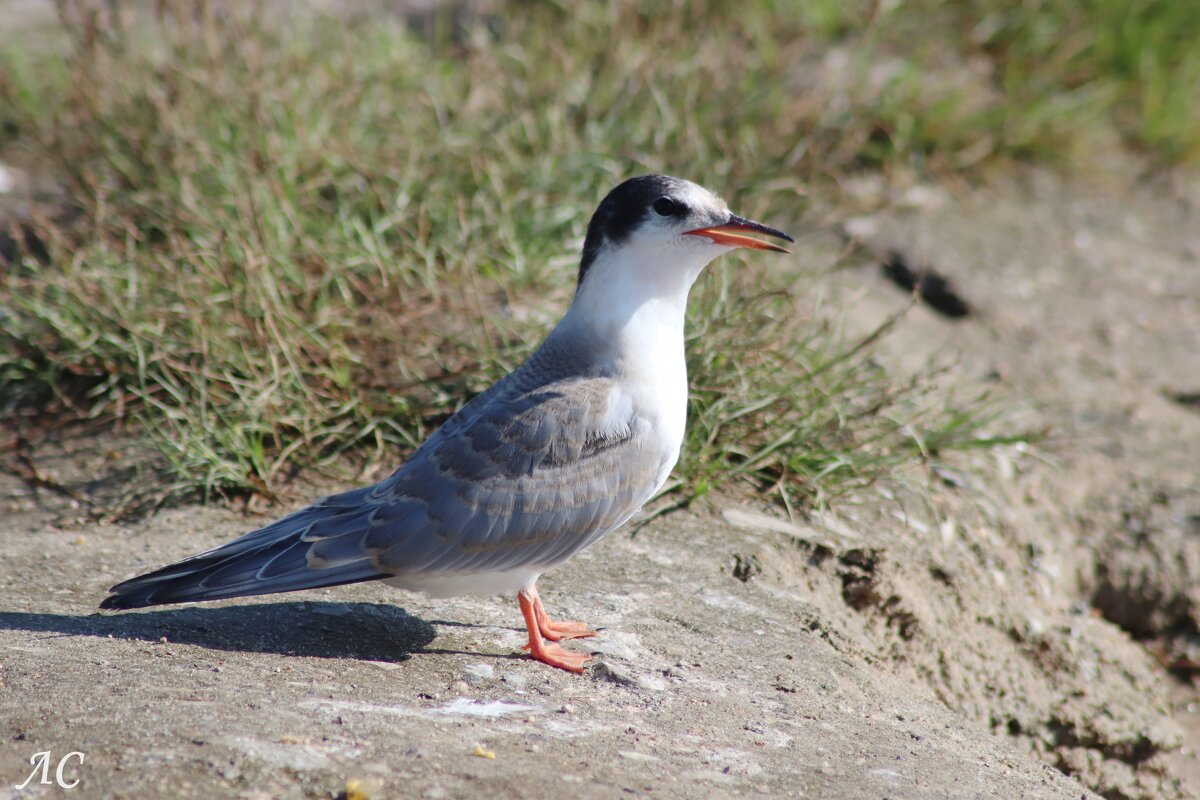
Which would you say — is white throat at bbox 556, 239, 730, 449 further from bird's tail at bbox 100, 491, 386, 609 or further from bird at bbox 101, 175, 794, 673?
bird's tail at bbox 100, 491, 386, 609

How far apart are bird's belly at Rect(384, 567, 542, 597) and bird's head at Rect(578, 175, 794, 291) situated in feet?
2.70

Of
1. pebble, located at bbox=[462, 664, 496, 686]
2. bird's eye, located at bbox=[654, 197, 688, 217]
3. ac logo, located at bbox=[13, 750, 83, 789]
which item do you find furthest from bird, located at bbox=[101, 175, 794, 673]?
ac logo, located at bbox=[13, 750, 83, 789]

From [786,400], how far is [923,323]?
4.32ft

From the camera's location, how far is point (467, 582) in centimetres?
327

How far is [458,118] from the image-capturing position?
561 centimetres

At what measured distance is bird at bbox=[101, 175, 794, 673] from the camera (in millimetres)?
3186

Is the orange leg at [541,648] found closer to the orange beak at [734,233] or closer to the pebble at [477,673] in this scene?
the pebble at [477,673]

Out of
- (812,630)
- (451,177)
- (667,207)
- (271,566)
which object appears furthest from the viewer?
(451,177)

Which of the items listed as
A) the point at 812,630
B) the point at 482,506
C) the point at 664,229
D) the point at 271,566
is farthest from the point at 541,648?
the point at 664,229

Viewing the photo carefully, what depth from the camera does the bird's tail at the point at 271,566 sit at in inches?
122

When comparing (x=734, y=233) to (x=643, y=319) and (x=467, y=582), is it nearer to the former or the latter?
(x=643, y=319)

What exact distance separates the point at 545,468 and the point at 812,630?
935 mm

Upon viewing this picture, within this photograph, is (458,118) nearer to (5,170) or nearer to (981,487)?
(5,170)

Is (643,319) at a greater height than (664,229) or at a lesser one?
lesser
